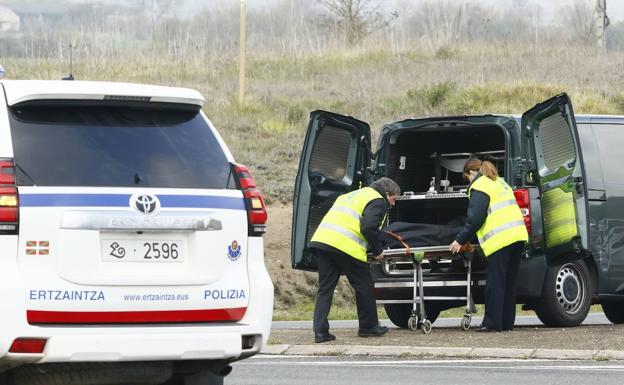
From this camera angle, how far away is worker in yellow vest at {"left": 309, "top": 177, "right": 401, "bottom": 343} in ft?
46.7

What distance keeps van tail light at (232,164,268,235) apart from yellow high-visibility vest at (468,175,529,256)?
5893 mm

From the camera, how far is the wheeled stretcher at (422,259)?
14836 millimetres

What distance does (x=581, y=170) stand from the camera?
1450 cm

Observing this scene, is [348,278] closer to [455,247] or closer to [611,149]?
[455,247]

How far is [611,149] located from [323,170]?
2.83 metres

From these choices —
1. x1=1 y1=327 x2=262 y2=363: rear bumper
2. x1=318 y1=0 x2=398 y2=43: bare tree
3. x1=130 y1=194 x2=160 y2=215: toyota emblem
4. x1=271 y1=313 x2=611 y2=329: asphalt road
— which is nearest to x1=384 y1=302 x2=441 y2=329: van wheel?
x1=271 y1=313 x2=611 y2=329: asphalt road

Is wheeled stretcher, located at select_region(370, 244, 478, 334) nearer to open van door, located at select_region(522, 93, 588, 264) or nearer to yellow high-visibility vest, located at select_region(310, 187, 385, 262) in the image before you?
yellow high-visibility vest, located at select_region(310, 187, 385, 262)

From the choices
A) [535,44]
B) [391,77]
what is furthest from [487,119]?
[535,44]

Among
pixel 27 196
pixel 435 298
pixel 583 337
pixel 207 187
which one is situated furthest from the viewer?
pixel 435 298

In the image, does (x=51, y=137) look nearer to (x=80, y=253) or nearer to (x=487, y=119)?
(x=80, y=253)

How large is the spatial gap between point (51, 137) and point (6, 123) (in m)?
0.24

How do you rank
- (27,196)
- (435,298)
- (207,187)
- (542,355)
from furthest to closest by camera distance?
(435,298) < (542,355) < (207,187) < (27,196)

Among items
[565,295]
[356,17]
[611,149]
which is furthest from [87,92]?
[356,17]

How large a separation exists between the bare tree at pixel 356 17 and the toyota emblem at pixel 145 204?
39787 millimetres
